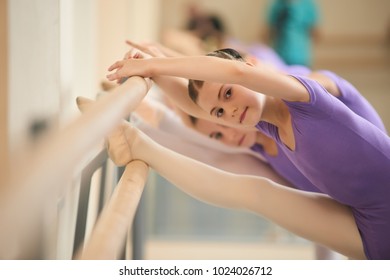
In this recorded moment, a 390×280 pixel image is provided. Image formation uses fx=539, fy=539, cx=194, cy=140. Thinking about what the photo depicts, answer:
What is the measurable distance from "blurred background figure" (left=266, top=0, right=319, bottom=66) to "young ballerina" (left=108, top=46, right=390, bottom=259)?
2484 millimetres

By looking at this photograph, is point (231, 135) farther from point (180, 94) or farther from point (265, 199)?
point (265, 199)

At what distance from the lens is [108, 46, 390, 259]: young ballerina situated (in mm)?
808

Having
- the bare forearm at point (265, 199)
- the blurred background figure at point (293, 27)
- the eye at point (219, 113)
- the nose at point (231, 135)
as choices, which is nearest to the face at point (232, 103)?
the eye at point (219, 113)

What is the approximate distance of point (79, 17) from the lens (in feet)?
4.57

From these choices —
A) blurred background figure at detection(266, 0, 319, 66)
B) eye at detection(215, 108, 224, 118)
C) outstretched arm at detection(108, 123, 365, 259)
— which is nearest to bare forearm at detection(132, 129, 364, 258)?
outstretched arm at detection(108, 123, 365, 259)

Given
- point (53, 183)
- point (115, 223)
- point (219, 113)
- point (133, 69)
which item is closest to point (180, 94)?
point (219, 113)

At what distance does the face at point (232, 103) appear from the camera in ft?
3.11

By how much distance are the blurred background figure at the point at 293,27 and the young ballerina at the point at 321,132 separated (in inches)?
97.8

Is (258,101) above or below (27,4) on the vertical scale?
below

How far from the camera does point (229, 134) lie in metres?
1.20

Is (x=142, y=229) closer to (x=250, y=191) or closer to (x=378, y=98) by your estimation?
(x=250, y=191)

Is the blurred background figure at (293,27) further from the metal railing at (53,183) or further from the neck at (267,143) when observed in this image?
the metal railing at (53,183)

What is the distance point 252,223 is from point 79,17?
180 centimetres

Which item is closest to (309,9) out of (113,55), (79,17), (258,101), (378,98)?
(378,98)
